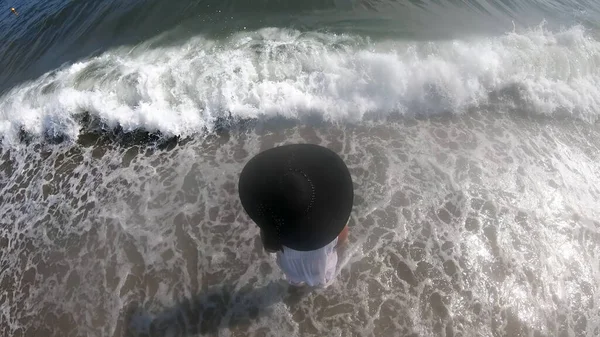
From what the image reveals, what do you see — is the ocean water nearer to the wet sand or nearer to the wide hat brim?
the wet sand

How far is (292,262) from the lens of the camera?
3027 mm

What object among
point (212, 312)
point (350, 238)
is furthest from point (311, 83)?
point (212, 312)

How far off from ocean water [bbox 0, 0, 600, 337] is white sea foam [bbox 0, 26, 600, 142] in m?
0.05

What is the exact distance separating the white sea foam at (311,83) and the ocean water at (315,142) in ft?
0.16

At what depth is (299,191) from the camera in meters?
2.09

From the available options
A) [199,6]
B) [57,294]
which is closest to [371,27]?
[199,6]

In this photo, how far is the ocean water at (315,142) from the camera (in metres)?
4.49

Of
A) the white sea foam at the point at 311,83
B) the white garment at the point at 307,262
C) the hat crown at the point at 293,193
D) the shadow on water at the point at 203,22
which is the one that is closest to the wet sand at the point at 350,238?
the white sea foam at the point at 311,83

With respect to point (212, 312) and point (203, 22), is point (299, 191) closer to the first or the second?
point (212, 312)

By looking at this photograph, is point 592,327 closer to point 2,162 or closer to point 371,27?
point 371,27

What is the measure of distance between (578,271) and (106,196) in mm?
7487

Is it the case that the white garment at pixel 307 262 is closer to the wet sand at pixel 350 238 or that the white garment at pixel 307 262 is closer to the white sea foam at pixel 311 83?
the wet sand at pixel 350 238

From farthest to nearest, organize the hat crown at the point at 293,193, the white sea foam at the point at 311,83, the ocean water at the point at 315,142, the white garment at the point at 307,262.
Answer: the white sea foam at the point at 311,83 → the ocean water at the point at 315,142 → the white garment at the point at 307,262 → the hat crown at the point at 293,193

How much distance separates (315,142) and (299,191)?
4585 mm
